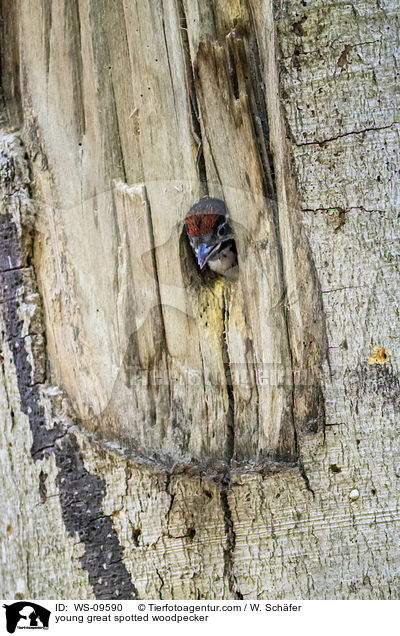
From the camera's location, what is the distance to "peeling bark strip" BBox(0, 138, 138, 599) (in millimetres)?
1683

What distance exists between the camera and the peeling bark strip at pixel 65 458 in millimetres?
1683

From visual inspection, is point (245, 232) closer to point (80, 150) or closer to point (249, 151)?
point (249, 151)

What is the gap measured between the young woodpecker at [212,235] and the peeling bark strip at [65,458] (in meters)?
0.45

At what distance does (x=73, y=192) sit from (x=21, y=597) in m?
0.98

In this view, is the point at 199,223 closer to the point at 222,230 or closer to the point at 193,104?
the point at 222,230
